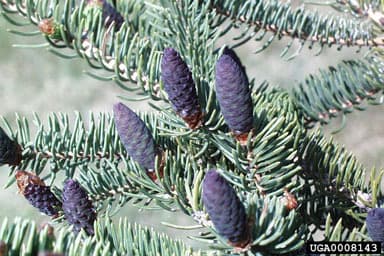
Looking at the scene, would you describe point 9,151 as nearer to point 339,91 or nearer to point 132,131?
point 132,131

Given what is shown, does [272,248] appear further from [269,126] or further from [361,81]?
[361,81]

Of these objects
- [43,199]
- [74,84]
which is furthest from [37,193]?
[74,84]

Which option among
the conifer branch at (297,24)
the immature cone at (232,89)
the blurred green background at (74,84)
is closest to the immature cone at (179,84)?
the immature cone at (232,89)

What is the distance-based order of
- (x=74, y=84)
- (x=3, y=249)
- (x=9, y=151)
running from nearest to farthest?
(x=3, y=249) < (x=9, y=151) < (x=74, y=84)

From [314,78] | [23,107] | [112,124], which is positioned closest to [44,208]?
[112,124]

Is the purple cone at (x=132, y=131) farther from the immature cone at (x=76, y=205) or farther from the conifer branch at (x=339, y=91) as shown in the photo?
the conifer branch at (x=339, y=91)

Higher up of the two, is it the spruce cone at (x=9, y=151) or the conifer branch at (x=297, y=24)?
the conifer branch at (x=297, y=24)
